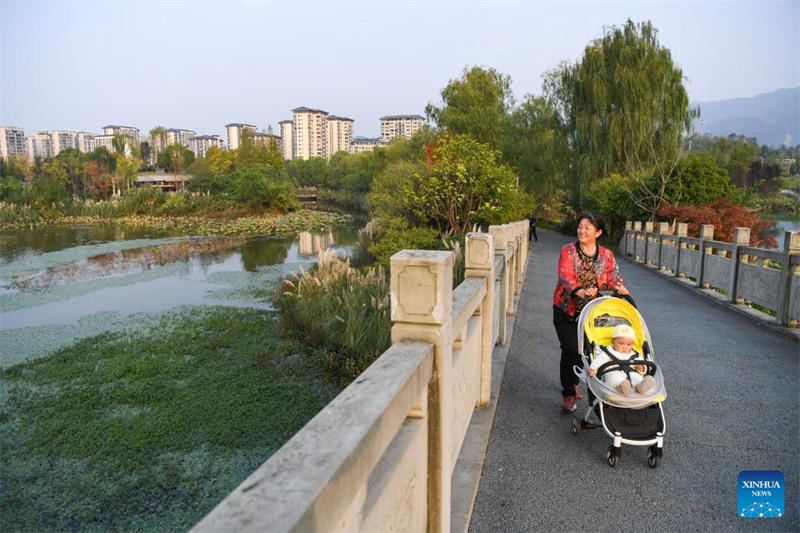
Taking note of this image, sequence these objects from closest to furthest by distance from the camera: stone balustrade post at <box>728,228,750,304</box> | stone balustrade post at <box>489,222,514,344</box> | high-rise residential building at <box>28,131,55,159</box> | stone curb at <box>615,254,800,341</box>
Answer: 1. stone balustrade post at <box>489,222,514,344</box>
2. stone curb at <box>615,254,800,341</box>
3. stone balustrade post at <box>728,228,750,304</box>
4. high-rise residential building at <box>28,131,55,159</box>

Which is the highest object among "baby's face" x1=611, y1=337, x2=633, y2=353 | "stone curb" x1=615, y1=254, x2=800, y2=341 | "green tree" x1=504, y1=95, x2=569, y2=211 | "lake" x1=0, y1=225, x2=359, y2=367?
"green tree" x1=504, y1=95, x2=569, y2=211

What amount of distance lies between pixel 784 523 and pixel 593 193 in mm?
22324

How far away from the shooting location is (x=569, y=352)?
443cm

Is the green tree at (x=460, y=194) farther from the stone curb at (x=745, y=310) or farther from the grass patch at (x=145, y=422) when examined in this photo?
the grass patch at (x=145, y=422)

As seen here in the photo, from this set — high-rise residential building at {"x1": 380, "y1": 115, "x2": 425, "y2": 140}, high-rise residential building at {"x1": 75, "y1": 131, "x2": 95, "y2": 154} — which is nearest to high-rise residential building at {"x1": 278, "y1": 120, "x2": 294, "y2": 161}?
high-rise residential building at {"x1": 380, "y1": 115, "x2": 425, "y2": 140}

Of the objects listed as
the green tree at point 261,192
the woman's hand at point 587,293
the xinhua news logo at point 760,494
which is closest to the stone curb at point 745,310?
the xinhua news logo at point 760,494

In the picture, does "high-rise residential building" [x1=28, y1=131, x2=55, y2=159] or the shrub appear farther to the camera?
"high-rise residential building" [x1=28, y1=131, x2=55, y2=159]

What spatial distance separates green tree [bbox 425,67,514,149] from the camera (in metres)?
26.5

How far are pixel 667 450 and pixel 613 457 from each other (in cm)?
55

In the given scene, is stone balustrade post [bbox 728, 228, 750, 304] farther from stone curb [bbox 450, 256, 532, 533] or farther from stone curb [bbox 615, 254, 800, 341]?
stone curb [bbox 450, 256, 532, 533]

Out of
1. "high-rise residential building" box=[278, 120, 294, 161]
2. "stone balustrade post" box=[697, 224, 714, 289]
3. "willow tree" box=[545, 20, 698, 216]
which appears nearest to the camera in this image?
"stone balustrade post" box=[697, 224, 714, 289]

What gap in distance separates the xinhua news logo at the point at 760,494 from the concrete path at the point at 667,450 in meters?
0.05

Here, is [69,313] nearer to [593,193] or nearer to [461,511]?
[461,511]

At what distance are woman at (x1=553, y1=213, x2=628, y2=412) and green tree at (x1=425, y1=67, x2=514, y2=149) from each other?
22539 mm
